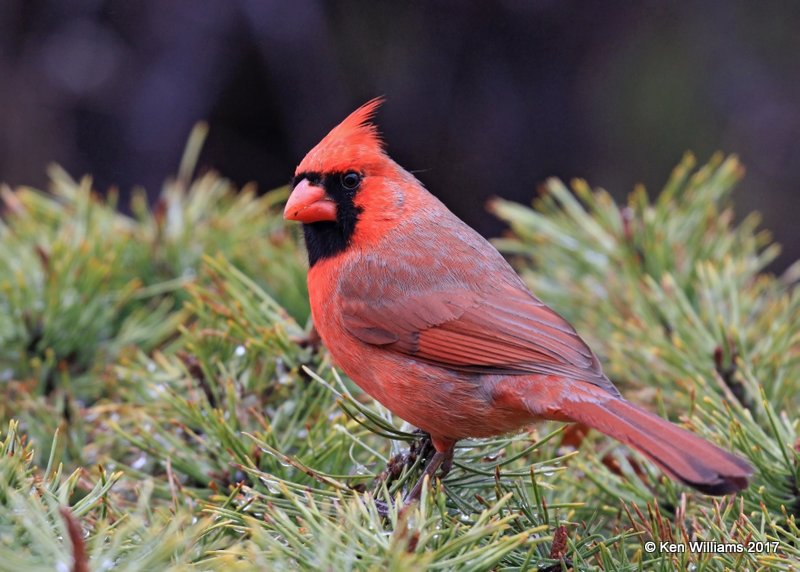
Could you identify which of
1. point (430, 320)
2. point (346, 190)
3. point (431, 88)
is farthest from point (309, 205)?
point (431, 88)

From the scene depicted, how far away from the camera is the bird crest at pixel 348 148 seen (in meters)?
2.05

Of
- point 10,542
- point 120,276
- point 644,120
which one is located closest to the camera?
point 10,542

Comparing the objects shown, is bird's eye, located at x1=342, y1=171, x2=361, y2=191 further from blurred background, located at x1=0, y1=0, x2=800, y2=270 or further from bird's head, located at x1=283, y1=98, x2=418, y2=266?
blurred background, located at x1=0, y1=0, x2=800, y2=270

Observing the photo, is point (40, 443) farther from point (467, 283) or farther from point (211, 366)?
point (467, 283)

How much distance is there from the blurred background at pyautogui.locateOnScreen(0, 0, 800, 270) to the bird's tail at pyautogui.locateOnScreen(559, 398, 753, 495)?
2.75 metres

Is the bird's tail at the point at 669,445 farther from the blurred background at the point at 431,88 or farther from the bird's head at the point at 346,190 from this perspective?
the blurred background at the point at 431,88

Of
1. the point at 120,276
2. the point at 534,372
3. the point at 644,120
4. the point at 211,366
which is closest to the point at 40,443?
the point at 211,366

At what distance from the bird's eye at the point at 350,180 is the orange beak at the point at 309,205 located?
5 cm

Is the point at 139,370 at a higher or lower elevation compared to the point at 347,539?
lower

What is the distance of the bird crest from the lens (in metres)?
2.05

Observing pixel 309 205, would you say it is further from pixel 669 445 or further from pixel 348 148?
pixel 669 445

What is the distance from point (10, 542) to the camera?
3.46ft

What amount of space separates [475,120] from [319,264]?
2852 mm

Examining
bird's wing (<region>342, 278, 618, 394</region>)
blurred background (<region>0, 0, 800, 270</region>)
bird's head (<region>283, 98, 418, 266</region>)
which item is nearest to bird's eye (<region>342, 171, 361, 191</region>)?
bird's head (<region>283, 98, 418, 266</region>)
